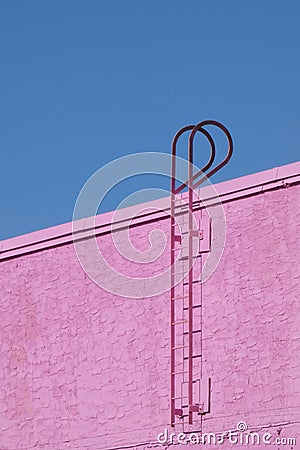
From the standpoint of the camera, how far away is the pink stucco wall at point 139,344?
12719 millimetres

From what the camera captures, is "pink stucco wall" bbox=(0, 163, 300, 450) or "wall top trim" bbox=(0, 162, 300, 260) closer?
"pink stucco wall" bbox=(0, 163, 300, 450)

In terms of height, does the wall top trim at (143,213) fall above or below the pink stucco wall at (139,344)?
above

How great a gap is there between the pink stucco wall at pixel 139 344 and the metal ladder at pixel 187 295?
14cm

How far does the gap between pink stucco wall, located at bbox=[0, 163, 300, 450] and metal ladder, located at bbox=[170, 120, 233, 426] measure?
0.14 m

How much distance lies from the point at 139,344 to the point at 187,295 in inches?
35.9

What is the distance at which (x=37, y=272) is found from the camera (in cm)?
1534

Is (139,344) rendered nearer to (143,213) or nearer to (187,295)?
(187,295)

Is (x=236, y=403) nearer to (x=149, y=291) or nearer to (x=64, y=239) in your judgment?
(x=149, y=291)

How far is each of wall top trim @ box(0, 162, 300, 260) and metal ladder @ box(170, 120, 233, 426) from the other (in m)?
0.26

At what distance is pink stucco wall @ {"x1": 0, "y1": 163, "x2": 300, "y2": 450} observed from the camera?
12.7 m

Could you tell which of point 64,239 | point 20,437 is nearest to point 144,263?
point 64,239

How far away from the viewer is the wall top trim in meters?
12.9

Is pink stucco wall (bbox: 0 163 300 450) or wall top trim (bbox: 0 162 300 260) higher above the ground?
wall top trim (bbox: 0 162 300 260)

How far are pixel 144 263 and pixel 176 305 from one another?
743 millimetres
